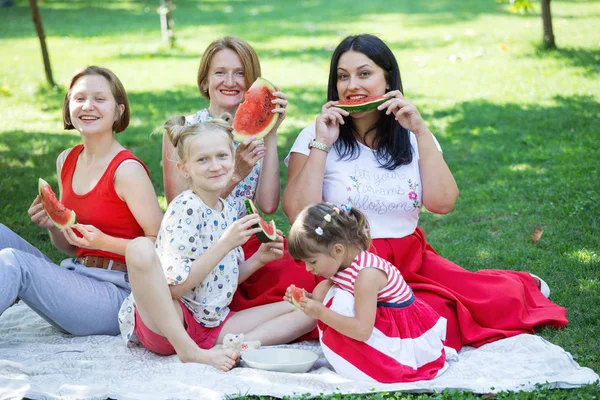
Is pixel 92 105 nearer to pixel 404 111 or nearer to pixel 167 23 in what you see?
pixel 404 111

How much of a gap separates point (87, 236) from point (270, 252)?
1.04m

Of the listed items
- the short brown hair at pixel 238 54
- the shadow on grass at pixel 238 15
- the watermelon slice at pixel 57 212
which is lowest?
the watermelon slice at pixel 57 212

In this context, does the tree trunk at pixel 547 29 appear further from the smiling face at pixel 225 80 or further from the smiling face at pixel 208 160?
the smiling face at pixel 208 160

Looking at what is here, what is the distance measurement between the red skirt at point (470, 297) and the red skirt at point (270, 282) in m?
0.50

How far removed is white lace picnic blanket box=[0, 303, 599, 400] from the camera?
12.4 feet

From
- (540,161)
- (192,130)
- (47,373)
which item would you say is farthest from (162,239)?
(540,161)

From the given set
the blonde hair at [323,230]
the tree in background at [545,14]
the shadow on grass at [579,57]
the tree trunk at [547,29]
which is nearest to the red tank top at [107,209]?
the blonde hair at [323,230]

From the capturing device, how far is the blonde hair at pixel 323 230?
12.7ft

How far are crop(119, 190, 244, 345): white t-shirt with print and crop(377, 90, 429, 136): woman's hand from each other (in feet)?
3.78

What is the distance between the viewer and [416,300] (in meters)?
4.30

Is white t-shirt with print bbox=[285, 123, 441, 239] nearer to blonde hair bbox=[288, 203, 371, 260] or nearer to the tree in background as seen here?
blonde hair bbox=[288, 203, 371, 260]

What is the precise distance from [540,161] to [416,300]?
4.51m

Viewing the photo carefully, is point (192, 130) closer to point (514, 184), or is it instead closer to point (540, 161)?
point (514, 184)

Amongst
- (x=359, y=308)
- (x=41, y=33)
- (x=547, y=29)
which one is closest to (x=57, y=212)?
(x=359, y=308)
